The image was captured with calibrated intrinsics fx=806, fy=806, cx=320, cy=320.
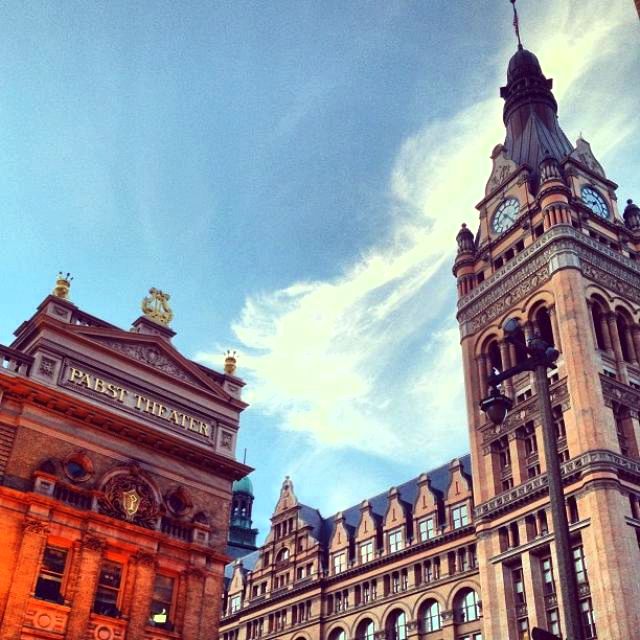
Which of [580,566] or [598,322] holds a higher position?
[598,322]

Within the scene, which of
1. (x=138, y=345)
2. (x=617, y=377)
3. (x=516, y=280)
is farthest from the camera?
(x=516, y=280)

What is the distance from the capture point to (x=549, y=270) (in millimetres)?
67188

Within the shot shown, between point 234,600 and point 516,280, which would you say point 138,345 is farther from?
point 234,600

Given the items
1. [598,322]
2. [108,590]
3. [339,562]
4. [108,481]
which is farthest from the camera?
[339,562]

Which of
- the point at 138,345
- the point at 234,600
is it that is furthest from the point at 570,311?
the point at 234,600

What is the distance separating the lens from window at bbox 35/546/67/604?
33062 mm

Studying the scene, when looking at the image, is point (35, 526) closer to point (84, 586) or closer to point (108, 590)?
point (84, 586)

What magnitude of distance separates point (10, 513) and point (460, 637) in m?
41.4

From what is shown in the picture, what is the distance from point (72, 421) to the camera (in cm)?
3694

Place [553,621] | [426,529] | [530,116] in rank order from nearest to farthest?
[553,621], [426,529], [530,116]

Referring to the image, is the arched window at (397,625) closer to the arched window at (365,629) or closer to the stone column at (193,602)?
the arched window at (365,629)

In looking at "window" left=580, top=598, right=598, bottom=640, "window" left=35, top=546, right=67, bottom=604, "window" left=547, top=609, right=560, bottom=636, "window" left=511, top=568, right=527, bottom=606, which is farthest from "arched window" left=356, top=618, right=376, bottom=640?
"window" left=35, top=546, right=67, bottom=604

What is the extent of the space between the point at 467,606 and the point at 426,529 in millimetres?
8491

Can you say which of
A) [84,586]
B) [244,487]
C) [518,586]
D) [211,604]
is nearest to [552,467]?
[84,586]
